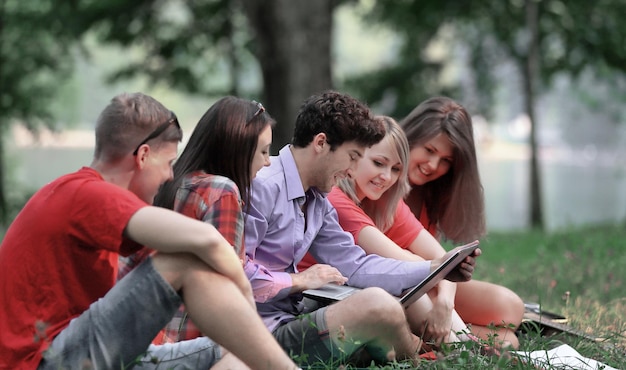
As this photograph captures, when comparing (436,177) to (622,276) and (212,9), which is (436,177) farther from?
(212,9)

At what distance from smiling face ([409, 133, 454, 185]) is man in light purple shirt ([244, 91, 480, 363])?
85cm

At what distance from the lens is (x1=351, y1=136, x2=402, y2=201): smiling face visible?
4.05 metres

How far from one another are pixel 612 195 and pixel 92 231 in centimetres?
2607

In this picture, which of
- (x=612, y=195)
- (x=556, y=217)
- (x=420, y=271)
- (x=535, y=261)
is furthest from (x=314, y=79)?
(x=612, y=195)

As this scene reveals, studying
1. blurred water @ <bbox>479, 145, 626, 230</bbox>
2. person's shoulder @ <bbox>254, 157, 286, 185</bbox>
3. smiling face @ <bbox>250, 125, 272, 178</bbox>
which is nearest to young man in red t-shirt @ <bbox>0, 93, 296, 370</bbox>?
smiling face @ <bbox>250, 125, 272, 178</bbox>

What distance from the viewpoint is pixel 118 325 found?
2.74 meters

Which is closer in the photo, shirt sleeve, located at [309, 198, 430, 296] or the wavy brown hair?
shirt sleeve, located at [309, 198, 430, 296]

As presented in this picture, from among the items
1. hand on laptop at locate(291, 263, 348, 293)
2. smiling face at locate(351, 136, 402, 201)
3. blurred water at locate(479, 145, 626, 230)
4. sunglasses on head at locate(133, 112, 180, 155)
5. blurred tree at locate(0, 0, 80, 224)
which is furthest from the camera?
blurred water at locate(479, 145, 626, 230)

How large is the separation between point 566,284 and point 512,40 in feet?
25.7

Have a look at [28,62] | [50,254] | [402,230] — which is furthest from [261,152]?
[28,62]

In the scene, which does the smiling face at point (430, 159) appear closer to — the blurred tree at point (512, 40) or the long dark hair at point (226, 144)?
the long dark hair at point (226, 144)

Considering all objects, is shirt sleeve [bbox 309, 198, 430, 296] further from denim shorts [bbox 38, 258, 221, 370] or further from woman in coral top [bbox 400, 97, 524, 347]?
denim shorts [bbox 38, 258, 221, 370]

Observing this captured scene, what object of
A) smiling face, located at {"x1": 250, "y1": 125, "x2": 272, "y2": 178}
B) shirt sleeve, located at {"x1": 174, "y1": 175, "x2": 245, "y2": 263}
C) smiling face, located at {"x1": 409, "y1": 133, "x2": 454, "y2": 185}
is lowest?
smiling face, located at {"x1": 409, "y1": 133, "x2": 454, "y2": 185}

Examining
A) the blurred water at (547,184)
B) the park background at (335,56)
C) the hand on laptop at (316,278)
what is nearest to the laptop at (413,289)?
the hand on laptop at (316,278)
